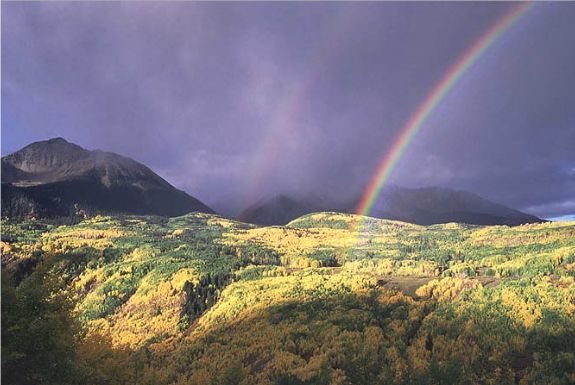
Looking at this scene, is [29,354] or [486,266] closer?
[29,354]

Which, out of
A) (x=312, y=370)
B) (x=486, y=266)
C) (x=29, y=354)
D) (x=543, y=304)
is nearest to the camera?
(x=29, y=354)

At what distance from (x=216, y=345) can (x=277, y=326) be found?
16029 mm

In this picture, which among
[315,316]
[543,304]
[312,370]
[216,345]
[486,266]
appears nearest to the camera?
[312,370]

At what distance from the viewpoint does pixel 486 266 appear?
180m

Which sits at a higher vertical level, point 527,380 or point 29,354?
point 29,354

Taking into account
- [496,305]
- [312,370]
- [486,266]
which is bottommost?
[312,370]

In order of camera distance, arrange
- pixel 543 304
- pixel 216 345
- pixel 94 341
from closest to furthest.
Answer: pixel 94 341 < pixel 543 304 < pixel 216 345

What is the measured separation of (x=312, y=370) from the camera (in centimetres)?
7269

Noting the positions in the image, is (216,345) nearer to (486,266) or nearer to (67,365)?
(67,365)

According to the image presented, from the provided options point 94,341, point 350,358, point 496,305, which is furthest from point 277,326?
point 94,341

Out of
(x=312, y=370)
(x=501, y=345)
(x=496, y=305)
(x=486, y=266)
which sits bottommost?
(x=312, y=370)

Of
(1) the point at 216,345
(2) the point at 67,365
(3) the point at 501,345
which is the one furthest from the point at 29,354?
(1) the point at 216,345

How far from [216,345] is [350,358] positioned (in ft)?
138

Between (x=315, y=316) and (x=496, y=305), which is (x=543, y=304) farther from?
(x=315, y=316)
